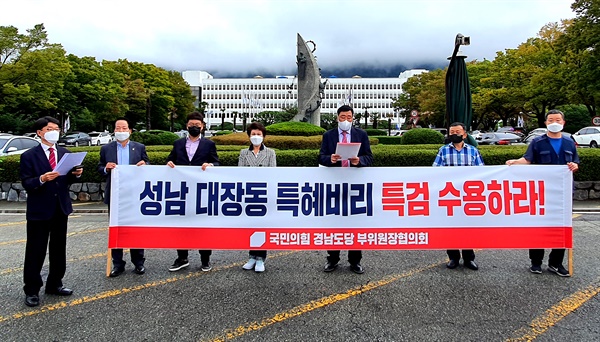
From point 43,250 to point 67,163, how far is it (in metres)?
0.87

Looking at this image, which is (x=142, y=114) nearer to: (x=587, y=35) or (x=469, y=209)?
(x=587, y=35)

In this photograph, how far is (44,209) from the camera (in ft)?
12.4

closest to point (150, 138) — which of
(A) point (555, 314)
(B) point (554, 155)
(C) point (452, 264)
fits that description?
(C) point (452, 264)

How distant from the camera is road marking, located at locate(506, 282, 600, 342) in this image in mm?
3182

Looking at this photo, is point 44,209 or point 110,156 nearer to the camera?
point 44,209

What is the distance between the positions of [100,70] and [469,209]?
41495 millimetres

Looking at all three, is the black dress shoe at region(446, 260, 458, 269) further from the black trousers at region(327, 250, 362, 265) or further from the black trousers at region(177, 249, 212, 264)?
the black trousers at region(177, 249, 212, 264)

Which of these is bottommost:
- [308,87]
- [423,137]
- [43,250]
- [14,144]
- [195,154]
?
[43,250]

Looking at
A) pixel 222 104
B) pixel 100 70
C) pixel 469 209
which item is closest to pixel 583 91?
pixel 469 209

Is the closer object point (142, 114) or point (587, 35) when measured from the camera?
point (587, 35)

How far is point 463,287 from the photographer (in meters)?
4.16

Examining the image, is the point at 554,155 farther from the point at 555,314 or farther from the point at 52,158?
the point at 52,158

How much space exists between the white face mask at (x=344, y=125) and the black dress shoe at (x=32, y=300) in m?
3.54

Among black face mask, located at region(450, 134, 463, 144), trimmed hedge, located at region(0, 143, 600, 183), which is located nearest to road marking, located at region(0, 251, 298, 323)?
black face mask, located at region(450, 134, 463, 144)
